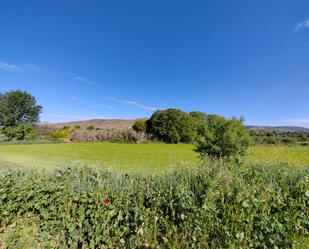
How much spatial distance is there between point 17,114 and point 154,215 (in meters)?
31.5

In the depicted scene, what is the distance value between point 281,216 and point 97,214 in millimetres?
1889

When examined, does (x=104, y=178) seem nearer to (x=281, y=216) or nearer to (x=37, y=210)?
(x=37, y=210)

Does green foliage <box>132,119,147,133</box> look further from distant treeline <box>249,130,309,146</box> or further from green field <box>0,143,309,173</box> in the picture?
distant treeline <box>249,130,309,146</box>

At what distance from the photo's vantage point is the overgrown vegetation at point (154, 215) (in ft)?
5.78

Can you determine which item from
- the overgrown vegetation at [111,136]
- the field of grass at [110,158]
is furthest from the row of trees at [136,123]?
the field of grass at [110,158]

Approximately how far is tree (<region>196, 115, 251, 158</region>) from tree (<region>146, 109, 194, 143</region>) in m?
16.4

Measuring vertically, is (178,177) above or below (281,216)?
above

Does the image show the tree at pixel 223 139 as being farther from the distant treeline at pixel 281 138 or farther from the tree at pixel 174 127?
the tree at pixel 174 127

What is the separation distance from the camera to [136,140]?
71.1 feet

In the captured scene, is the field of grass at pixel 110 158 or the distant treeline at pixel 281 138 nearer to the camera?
the field of grass at pixel 110 158

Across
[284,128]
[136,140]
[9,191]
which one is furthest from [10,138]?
[284,128]

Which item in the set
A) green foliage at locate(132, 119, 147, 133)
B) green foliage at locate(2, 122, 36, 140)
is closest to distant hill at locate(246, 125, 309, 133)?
green foliage at locate(132, 119, 147, 133)

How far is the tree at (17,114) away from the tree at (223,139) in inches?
1118

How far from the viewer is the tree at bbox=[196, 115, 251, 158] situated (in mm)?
5227
